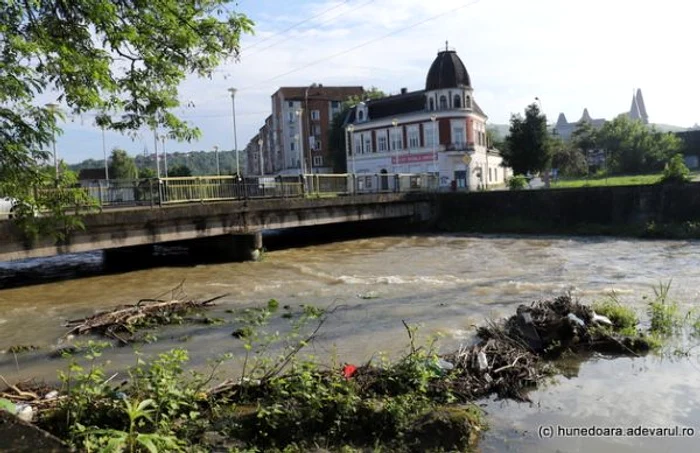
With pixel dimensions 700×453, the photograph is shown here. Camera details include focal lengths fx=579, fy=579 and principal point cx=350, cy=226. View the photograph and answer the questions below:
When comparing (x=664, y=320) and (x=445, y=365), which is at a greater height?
(x=445, y=365)

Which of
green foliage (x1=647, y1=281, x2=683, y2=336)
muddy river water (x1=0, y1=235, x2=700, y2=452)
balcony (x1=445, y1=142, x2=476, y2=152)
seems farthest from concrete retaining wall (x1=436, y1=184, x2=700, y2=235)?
green foliage (x1=647, y1=281, x2=683, y2=336)

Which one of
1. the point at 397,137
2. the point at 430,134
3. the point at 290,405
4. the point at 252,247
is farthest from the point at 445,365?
the point at 397,137

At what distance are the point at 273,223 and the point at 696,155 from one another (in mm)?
77137

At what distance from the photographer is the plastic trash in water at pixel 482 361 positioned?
7441 mm

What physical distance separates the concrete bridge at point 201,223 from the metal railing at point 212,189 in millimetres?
546

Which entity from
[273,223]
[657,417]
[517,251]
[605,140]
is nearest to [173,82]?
[657,417]

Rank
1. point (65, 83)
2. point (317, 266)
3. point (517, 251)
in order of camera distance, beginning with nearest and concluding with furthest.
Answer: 1. point (65, 83)
2. point (317, 266)
3. point (517, 251)

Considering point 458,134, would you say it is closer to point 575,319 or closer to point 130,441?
point 575,319

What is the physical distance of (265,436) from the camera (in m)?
5.52

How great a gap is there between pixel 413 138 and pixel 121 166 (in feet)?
218

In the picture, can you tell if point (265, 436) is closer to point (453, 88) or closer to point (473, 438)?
point (473, 438)

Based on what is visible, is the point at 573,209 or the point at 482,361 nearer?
the point at 482,361

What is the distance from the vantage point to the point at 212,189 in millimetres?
24156

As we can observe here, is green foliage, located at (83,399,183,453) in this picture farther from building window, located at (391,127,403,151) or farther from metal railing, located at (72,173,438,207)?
building window, located at (391,127,403,151)
